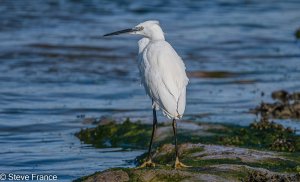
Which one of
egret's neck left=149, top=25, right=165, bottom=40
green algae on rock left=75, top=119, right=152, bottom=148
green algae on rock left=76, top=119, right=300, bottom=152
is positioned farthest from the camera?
green algae on rock left=75, top=119, right=152, bottom=148

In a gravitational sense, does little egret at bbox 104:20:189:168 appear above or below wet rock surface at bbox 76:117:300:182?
above

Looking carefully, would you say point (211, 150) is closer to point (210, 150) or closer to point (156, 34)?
point (210, 150)

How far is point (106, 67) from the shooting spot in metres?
20.4

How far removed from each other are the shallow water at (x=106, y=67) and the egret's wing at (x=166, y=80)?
148 centimetres

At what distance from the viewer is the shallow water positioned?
1249 cm

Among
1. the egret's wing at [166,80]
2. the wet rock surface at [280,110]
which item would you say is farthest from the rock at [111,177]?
the wet rock surface at [280,110]

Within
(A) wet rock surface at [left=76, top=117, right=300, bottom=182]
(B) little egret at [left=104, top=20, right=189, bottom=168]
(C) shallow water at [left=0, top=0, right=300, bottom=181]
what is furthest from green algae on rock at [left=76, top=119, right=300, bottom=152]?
(B) little egret at [left=104, top=20, right=189, bottom=168]

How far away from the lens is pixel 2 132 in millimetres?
13164

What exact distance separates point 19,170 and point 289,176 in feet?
11.9

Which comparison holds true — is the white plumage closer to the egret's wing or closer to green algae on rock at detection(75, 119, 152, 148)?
the egret's wing

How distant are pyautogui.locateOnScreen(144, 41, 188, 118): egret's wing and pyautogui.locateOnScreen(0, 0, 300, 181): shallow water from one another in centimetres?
148

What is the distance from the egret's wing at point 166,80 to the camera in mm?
9414

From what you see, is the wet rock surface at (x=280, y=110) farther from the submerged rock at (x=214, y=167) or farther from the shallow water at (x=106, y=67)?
the submerged rock at (x=214, y=167)

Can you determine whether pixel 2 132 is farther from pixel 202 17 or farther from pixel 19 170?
pixel 202 17
